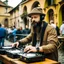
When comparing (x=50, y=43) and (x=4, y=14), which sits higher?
(x=4, y=14)

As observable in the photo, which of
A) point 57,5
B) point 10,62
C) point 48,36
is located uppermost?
point 57,5

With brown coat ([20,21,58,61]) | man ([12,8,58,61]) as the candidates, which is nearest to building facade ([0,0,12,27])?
man ([12,8,58,61])

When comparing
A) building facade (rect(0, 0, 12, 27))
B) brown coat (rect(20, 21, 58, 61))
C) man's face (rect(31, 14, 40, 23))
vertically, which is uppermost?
building facade (rect(0, 0, 12, 27))

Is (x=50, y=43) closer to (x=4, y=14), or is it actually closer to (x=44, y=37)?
(x=44, y=37)

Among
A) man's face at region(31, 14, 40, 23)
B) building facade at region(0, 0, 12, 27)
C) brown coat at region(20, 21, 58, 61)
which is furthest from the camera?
building facade at region(0, 0, 12, 27)

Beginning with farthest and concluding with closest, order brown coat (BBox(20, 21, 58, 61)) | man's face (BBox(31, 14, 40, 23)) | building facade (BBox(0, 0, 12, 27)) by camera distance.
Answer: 1. building facade (BBox(0, 0, 12, 27))
2. man's face (BBox(31, 14, 40, 23))
3. brown coat (BBox(20, 21, 58, 61))

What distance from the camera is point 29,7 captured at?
3419cm

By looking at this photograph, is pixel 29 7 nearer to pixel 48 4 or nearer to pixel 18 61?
pixel 48 4

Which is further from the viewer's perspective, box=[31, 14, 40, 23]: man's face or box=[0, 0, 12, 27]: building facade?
box=[0, 0, 12, 27]: building facade

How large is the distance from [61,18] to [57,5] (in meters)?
1.40

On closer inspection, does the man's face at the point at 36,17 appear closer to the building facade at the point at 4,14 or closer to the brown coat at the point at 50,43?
the brown coat at the point at 50,43

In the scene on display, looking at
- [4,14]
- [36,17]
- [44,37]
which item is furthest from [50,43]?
[4,14]

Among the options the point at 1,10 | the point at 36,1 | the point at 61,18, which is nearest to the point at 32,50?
the point at 61,18

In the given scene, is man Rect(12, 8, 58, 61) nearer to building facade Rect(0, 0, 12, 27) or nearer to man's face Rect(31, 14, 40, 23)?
man's face Rect(31, 14, 40, 23)
